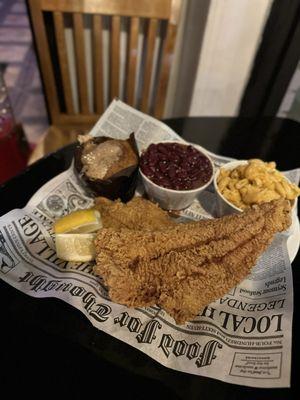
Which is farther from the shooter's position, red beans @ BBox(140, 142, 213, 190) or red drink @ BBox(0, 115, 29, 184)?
red drink @ BBox(0, 115, 29, 184)

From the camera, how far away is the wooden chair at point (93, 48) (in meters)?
1.38

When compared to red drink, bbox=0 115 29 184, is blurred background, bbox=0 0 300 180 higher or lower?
higher

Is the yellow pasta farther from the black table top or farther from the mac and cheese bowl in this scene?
the black table top

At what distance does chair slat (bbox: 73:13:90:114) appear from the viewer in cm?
140

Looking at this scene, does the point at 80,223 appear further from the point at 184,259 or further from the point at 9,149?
the point at 9,149

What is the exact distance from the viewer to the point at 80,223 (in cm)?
86

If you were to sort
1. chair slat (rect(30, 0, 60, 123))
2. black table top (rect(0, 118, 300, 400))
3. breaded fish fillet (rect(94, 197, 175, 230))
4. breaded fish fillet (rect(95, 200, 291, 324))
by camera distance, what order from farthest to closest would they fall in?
chair slat (rect(30, 0, 60, 123)), breaded fish fillet (rect(94, 197, 175, 230)), breaded fish fillet (rect(95, 200, 291, 324)), black table top (rect(0, 118, 300, 400))

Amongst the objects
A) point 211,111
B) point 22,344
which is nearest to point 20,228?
point 22,344

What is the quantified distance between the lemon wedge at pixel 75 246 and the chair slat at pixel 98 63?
39.5 inches

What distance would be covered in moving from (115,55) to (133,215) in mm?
917

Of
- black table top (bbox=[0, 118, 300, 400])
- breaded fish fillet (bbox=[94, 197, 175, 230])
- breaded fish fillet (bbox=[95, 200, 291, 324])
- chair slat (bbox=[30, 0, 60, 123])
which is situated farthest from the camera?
chair slat (bbox=[30, 0, 60, 123])

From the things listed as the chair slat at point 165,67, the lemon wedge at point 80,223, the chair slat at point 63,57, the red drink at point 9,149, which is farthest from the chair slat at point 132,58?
the lemon wedge at point 80,223

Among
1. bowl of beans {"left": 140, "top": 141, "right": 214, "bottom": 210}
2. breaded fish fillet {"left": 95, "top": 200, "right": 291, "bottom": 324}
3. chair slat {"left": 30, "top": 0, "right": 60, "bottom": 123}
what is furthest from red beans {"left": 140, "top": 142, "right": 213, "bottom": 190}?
chair slat {"left": 30, "top": 0, "right": 60, "bottom": 123}

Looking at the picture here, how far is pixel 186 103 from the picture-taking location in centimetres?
197
